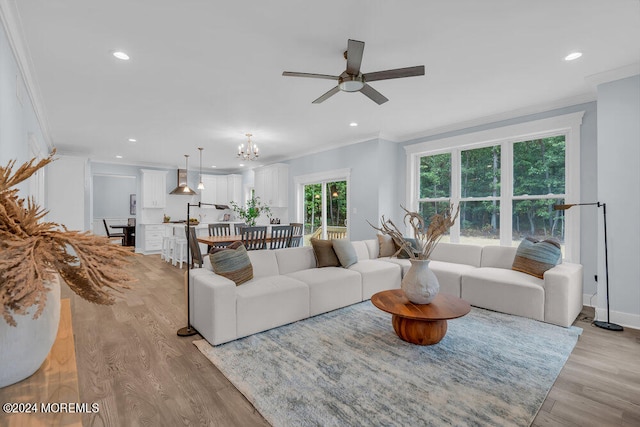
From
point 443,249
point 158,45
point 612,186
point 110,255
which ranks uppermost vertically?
point 158,45

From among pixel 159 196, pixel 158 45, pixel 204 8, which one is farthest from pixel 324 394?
pixel 159 196

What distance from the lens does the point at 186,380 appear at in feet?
7.39

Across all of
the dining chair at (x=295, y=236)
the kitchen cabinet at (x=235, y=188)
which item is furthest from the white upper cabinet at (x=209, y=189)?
the dining chair at (x=295, y=236)

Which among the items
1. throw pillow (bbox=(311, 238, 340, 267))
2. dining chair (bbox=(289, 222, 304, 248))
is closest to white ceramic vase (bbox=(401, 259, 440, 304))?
throw pillow (bbox=(311, 238, 340, 267))

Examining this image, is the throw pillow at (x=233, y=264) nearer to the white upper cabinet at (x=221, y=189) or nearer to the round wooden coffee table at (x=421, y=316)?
the round wooden coffee table at (x=421, y=316)

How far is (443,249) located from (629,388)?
2.73 meters

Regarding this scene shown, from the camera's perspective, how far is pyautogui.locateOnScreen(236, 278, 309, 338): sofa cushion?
9.71 feet

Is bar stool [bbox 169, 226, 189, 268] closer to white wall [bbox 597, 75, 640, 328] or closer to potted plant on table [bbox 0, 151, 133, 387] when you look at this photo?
potted plant on table [bbox 0, 151, 133, 387]

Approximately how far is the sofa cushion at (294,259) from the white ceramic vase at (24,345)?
3.13 m

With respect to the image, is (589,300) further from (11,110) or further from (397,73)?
(11,110)

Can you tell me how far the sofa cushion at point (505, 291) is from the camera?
133 inches

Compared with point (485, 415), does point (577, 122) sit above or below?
above

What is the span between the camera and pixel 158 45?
8.91 ft

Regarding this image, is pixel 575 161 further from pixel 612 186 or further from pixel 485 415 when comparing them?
pixel 485 415
